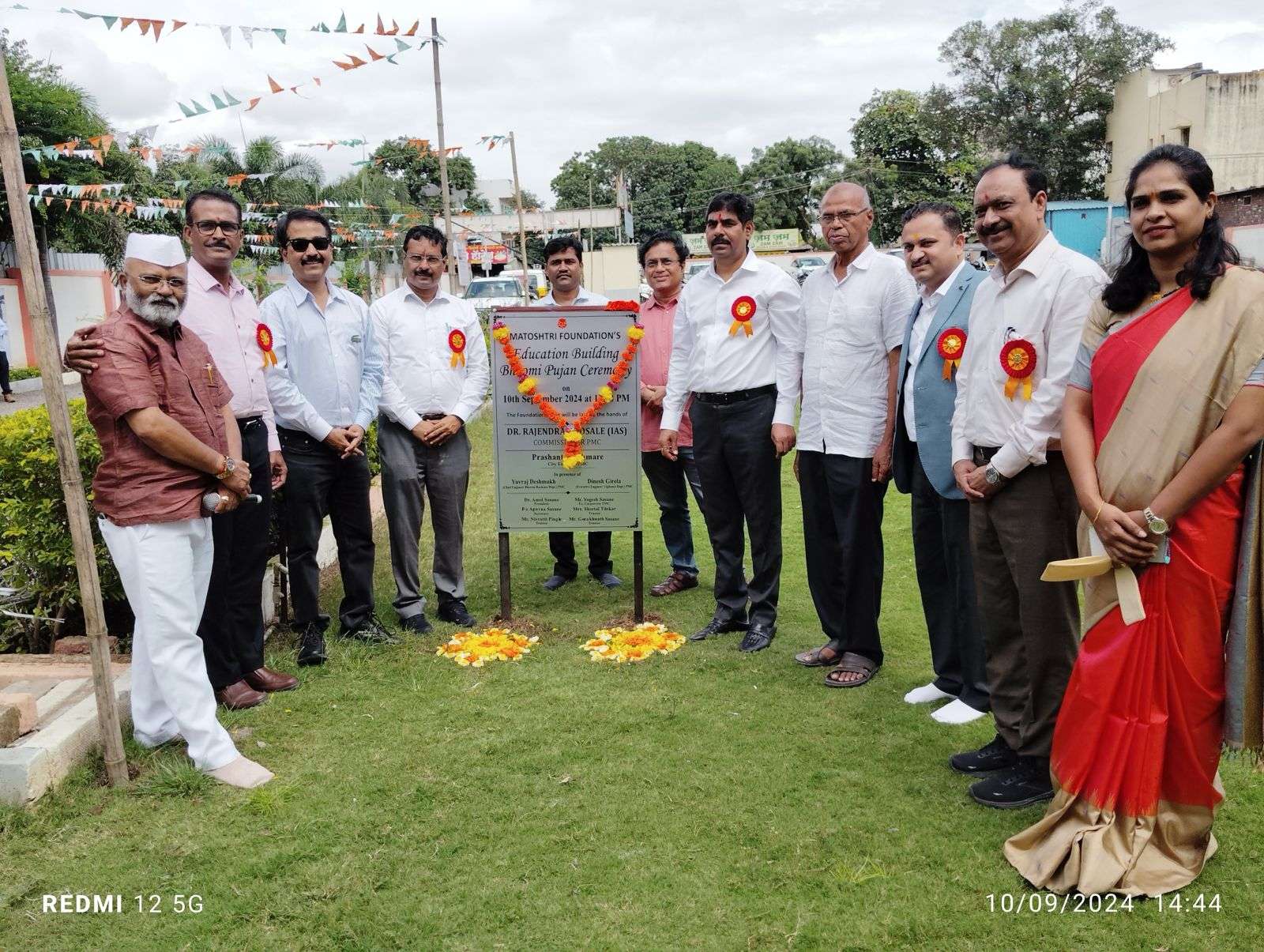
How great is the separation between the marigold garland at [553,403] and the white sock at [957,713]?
228cm

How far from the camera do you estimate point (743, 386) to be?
4844mm

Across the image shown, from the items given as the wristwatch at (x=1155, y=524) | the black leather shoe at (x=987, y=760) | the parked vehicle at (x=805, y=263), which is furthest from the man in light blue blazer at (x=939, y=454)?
the parked vehicle at (x=805, y=263)

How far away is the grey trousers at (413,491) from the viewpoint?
5.29 meters

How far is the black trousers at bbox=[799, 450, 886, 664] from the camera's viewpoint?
14.5 feet

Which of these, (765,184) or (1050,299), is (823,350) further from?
(765,184)

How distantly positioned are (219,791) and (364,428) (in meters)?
2.06

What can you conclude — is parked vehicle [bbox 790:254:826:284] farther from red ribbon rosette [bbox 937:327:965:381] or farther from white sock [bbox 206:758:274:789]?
white sock [bbox 206:758:274:789]

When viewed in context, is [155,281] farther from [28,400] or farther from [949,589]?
[28,400]

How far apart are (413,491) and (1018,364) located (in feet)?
10.6

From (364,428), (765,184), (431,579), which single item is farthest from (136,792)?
(765,184)

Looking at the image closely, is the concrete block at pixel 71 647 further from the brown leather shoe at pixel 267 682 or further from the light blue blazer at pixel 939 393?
the light blue blazer at pixel 939 393

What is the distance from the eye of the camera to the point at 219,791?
11.4 feet
